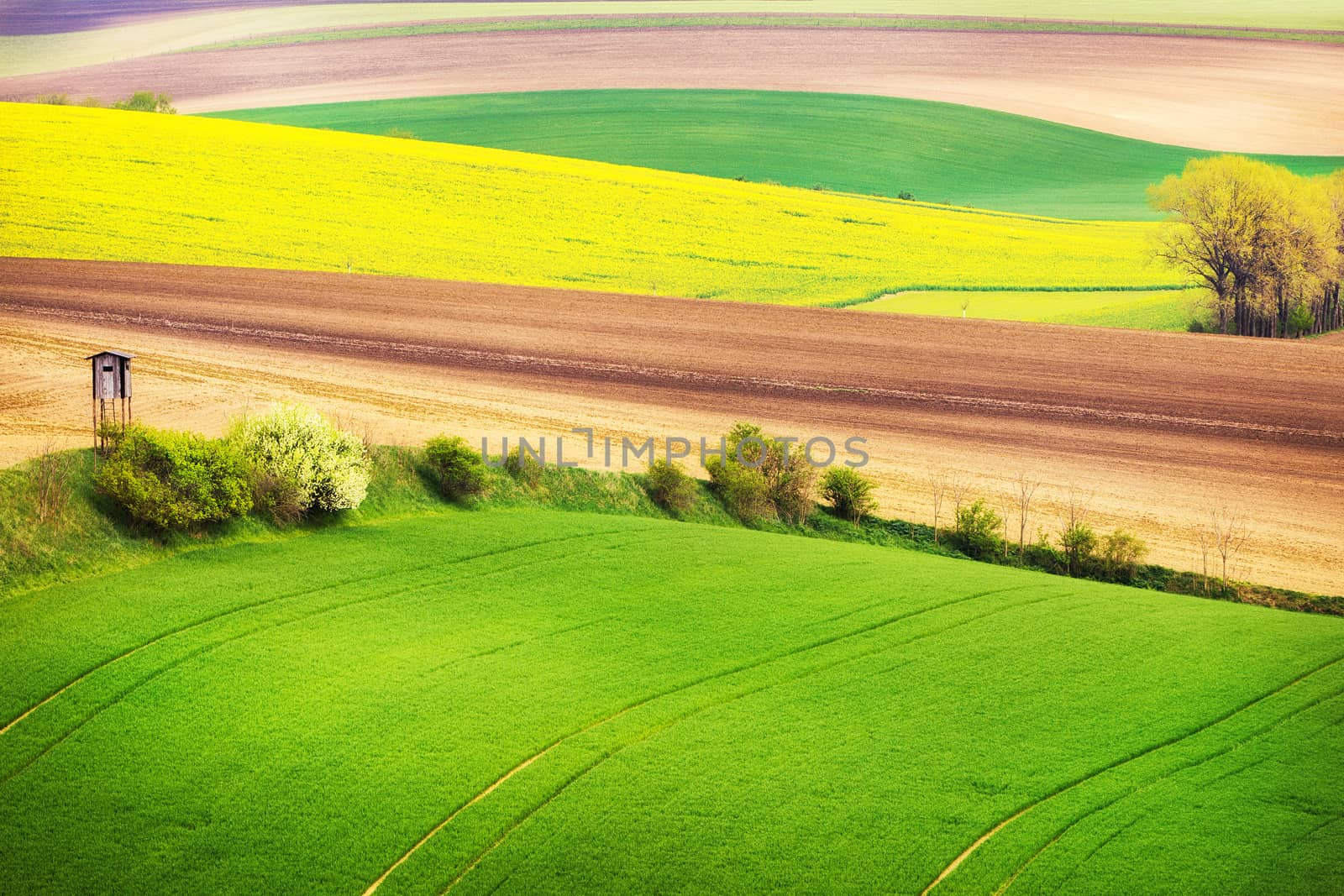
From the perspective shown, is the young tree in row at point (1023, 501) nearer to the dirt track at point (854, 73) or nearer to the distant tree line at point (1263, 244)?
the distant tree line at point (1263, 244)

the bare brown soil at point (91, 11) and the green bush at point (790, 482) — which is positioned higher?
the bare brown soil at point (91, 11)

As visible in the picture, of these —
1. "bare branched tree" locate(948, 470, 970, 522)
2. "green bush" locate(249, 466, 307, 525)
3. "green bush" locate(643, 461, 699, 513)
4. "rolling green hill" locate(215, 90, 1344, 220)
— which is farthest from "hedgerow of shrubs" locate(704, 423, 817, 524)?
"rolling green hill" locate(215, 90, 1344, 220)

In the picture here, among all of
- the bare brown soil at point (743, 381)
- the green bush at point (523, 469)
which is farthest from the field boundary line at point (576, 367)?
the green bush at point (523, 469)

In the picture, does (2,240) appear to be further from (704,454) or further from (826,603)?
(826,603)

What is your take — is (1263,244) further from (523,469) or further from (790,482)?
(523,469)

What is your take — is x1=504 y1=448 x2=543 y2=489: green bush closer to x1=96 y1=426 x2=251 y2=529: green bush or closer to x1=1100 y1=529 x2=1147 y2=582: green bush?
x1=96 y1=426 x2=251 y2=529: green bush

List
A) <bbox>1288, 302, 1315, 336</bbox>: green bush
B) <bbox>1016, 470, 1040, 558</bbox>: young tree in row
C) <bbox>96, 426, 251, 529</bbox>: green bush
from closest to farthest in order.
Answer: <bbox>96, 426, 251, 529</bbox>: green bush
<bbox>1016, 470, 1040, 558</bbox>: young tree in row
<bbox>1288, 302, 1315, 336</bbox>: green bush

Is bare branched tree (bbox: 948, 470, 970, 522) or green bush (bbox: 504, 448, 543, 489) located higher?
green bush (bbox: 504, 448, 543, 489)
